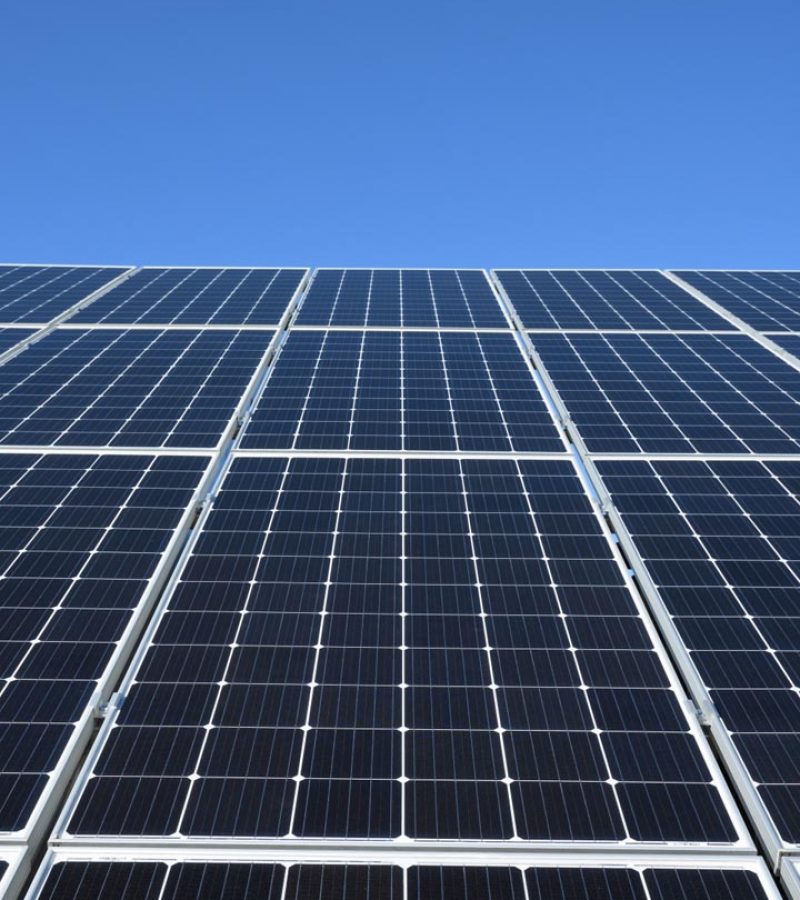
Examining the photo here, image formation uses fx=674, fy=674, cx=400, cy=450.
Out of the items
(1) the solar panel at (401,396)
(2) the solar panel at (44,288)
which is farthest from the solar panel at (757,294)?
(2) the solar panel at (44,288)

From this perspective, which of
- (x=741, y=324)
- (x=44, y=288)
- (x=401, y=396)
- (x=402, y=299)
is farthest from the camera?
(x=44, y=288)

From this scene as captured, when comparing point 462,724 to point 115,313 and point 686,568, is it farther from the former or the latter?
point 115,313

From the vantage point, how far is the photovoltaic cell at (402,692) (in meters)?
8.85

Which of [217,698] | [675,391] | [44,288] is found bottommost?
[217,698]

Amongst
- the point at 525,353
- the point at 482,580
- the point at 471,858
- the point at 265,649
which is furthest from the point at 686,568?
the point at 525,353

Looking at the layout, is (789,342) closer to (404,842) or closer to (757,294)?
(757,294)

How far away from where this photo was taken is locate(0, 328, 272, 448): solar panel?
18.0 metres

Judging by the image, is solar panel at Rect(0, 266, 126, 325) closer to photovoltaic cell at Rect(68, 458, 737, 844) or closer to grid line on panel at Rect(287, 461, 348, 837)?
photovoltaic cell at Rect(68, 458, 737, 844)

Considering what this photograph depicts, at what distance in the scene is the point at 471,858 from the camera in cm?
833

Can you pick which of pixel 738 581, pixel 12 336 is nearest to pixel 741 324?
pixel 738 581

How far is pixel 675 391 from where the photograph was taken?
68.3 ft

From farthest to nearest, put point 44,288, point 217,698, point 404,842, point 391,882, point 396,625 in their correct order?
point 44,288, point 396,625, point 217,698, point 404,842, point 391,882

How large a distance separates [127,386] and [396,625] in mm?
13131

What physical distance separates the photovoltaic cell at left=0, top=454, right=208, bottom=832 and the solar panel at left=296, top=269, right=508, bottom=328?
487 inches
